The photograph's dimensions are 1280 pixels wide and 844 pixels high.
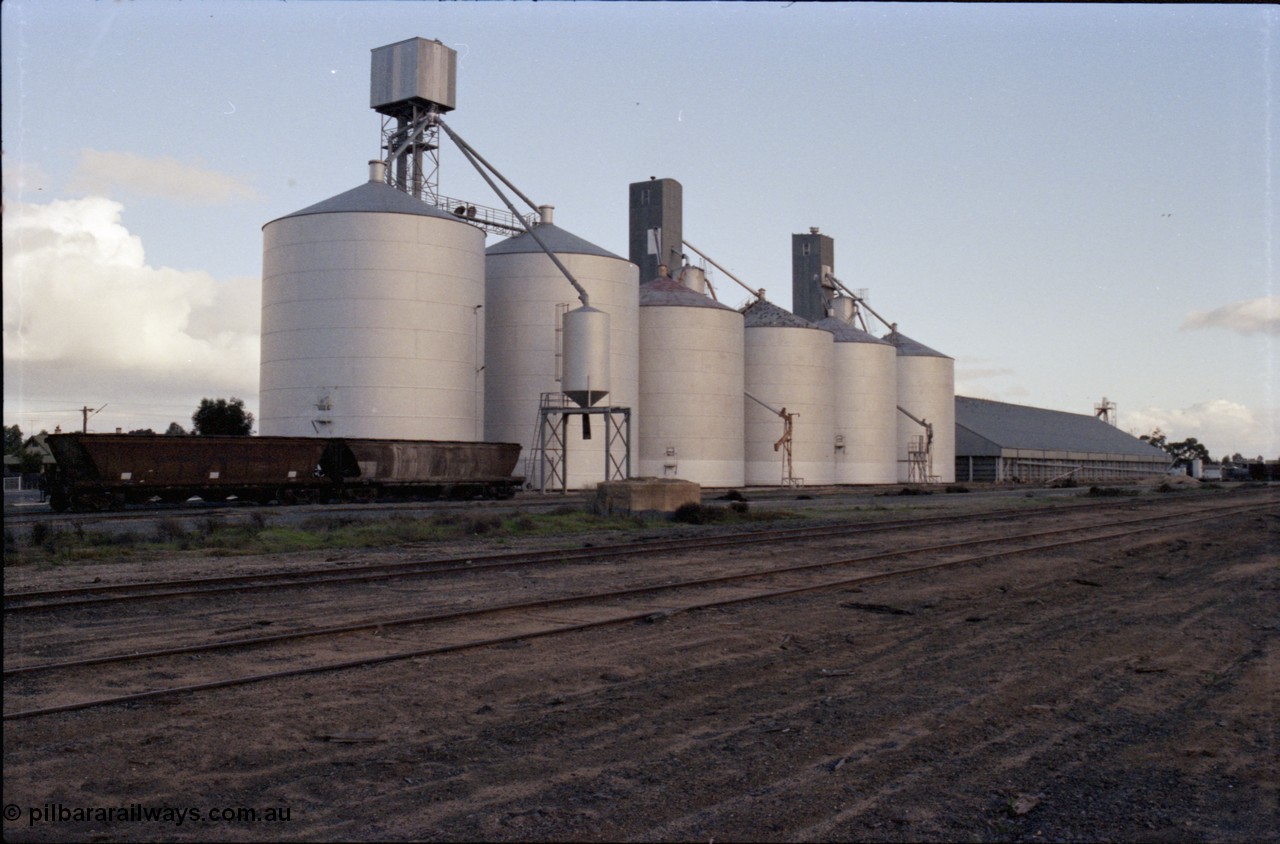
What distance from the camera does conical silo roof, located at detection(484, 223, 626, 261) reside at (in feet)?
182

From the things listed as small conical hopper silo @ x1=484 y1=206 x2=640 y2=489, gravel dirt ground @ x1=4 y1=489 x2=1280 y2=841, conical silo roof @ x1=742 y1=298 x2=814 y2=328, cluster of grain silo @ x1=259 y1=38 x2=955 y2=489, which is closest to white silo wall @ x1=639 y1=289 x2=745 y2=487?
cluster of grain silo @ x1=259 y1=38 x2=955 y2=489

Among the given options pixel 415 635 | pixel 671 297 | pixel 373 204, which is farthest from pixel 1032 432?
pixel 415 635

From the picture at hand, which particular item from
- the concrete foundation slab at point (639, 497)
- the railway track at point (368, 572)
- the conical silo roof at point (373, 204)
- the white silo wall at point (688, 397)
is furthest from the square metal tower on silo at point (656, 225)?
the railway track at point (368, 572)

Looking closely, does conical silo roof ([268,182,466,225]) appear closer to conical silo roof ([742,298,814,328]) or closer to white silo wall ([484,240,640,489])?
white silo wall ([484,240,640,489])

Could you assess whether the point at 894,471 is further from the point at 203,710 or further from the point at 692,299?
the point at 203,710

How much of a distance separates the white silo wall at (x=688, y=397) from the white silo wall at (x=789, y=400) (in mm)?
5768

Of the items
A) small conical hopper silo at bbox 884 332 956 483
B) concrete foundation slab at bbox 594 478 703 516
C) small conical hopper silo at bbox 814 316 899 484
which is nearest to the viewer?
concrete foundation slab at bbox 594 478 703 516

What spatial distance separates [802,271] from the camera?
325ft

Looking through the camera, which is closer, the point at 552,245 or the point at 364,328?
the point at 364,328

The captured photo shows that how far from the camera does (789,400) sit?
7194 centimetres

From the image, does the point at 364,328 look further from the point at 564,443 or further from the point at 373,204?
the point at 564,443

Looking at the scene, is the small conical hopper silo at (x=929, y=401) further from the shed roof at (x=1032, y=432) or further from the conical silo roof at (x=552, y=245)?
the conical silo roof at (x=552, y=245)

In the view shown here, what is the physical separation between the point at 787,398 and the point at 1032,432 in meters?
Result: 46.9

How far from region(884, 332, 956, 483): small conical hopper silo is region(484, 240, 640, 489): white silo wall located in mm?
37887
